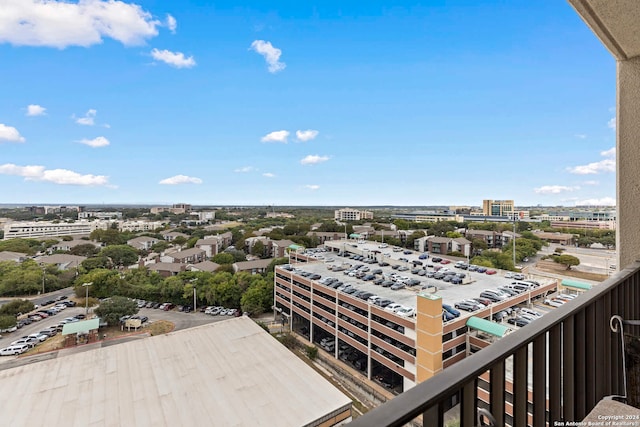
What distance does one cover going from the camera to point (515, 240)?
15297 mm

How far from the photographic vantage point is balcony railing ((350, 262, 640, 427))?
311 mm

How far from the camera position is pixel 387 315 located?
6.48 meters

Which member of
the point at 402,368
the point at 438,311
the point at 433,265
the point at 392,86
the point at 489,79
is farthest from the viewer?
the point at 392,86

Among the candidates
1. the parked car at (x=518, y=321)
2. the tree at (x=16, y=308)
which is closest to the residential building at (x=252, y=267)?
the tree at (x=16, y=308)

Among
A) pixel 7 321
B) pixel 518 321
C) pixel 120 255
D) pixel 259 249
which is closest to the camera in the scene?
pixel 518 321

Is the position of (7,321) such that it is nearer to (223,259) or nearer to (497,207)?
(223,259)

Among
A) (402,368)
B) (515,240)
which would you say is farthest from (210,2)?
(515,240)

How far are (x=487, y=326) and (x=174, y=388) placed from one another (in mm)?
5998

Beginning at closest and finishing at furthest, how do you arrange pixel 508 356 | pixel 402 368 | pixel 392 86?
pixel 508 356
pixel 402 368
pixel 392 86

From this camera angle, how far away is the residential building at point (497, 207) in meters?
29.0

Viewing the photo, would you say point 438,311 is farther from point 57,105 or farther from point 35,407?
point 57,105

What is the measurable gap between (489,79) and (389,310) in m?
9.17

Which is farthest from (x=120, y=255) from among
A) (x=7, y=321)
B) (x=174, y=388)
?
(x=174, y=388)

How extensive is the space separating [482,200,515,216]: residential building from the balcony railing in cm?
3248
